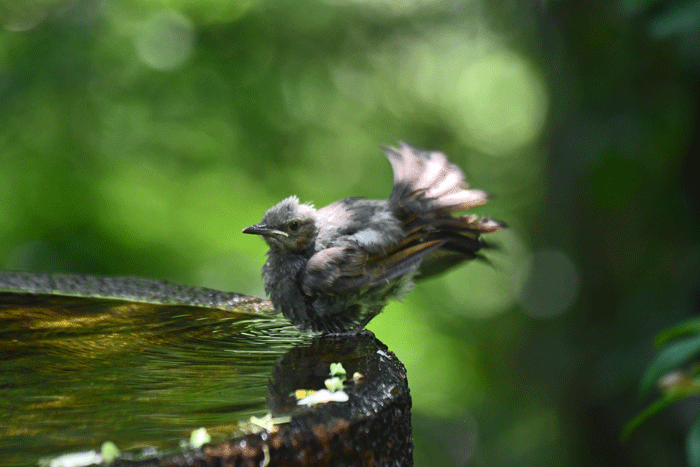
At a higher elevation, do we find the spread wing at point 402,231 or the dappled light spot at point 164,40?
the dappled light spot at point 164,40

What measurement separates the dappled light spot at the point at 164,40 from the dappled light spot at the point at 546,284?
4.77 m

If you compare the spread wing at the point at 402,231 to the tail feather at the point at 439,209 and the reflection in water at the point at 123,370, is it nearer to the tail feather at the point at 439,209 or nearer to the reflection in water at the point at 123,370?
the tail feather at the point at 439,209

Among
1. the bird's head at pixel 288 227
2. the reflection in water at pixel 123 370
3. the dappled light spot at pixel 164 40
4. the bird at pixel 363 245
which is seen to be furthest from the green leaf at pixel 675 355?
the dappled light spot at pixel 164 40

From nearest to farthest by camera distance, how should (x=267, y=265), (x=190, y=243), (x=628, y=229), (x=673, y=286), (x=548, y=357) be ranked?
1. (x=267, y=265)
2. (x=673, y=286)
3. (x=628, y=229)
4. (x=548, y=357)
5. (x=190, y=243)

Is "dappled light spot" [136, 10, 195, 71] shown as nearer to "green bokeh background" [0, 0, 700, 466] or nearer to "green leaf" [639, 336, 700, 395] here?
"green bokeh background" [0, 0, 700, 466]

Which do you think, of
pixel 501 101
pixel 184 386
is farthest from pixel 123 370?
pixel 501 101

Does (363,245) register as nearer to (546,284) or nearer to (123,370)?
(123,370)

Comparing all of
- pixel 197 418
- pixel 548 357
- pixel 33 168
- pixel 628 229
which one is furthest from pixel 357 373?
pixel 33 168

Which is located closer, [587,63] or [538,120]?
[587,63]

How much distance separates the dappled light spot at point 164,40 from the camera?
7293 millimetres

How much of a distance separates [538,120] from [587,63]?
458 centimetres

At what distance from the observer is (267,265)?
3.19 meters

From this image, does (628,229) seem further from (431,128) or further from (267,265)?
(431,128)

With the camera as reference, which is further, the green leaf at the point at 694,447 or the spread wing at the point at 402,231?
the spread wing at the point at 402,231
